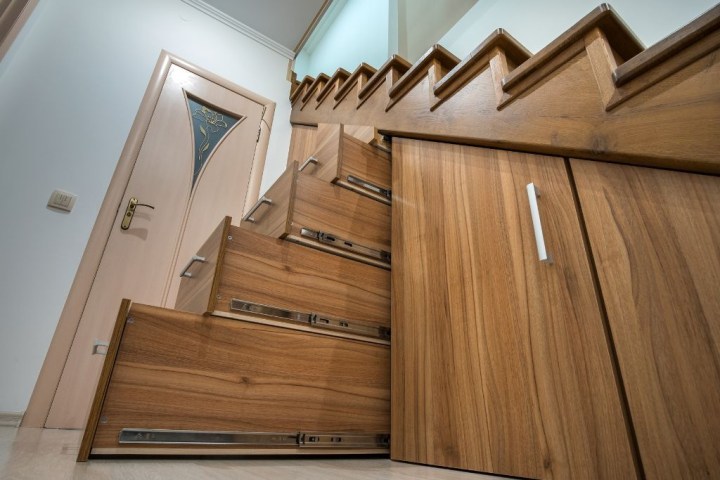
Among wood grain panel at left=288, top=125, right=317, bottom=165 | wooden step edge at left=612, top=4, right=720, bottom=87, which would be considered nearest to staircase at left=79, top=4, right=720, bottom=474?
wooden step edge at left=612, top=4, right=720, bottom=87

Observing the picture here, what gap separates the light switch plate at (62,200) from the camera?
1.57 m

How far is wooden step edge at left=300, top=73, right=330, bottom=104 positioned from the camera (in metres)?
2.19

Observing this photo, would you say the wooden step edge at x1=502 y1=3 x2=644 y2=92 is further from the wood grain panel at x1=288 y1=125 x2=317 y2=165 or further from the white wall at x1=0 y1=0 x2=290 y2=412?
the white wall at x1=0 y1=0 x2=290 y2=412

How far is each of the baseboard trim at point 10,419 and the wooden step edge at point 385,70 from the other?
1805 millimetres

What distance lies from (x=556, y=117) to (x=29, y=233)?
200 cm

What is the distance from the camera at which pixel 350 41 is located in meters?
2.50

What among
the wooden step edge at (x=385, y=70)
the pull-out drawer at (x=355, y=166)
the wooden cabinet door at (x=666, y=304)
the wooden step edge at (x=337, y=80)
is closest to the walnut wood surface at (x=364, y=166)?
the pull-out drawer at (x=355, y=166)

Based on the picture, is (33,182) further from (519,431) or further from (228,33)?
(519,431)

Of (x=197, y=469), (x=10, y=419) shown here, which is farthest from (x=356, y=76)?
(x=10, y=419)

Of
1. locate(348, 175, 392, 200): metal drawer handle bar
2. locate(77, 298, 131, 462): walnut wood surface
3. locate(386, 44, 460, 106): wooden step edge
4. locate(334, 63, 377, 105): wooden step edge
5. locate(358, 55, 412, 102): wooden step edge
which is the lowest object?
locate(77, 298, 131, 462): walnut wood surface

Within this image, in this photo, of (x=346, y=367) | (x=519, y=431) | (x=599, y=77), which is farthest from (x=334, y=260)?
(x=599, y=77)

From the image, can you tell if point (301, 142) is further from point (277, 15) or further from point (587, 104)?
point (587, 104)

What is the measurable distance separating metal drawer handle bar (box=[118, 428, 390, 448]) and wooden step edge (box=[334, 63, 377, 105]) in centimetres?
140

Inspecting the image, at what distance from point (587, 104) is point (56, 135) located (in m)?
2.15
